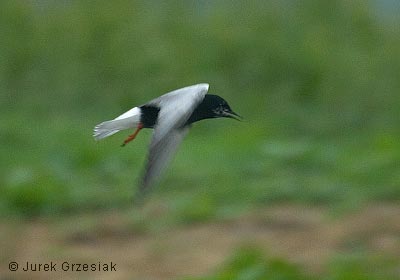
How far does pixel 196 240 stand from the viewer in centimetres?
786

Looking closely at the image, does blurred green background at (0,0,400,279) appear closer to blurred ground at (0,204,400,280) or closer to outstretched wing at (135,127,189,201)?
blurred ground at (0,204,400,280)

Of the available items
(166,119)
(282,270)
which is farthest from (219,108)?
(282,270)

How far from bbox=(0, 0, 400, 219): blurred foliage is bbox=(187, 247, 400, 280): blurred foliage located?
136cm

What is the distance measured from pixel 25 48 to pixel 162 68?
193 cm

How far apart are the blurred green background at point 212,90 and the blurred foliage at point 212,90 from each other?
16mm

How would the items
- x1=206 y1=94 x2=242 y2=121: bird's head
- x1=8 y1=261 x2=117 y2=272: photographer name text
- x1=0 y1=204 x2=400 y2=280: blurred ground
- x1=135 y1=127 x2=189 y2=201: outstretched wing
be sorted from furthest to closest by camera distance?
x1=0 y1=204 x2=400 y2=280: blurred ground → x1=8 y1=261 x2=117 y2=272: photographer name text → x1=206 y1=94 x2=242 y2=121: bird's head → x1=135 y1=127 x2=189 y2=201: outstretched wing

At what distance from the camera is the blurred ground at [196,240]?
289 inches

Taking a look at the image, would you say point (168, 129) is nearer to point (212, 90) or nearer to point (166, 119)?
point (166, 119)

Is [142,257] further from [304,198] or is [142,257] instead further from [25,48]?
[25,48]

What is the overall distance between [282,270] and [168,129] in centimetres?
362

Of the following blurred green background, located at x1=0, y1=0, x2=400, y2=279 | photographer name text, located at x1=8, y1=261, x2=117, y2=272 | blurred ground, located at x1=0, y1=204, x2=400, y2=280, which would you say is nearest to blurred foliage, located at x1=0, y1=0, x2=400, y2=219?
blurred green background, located at x1=0, y1=0, x2=400, y2=279

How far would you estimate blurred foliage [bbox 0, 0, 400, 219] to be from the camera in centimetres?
837

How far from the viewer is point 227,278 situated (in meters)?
5.90

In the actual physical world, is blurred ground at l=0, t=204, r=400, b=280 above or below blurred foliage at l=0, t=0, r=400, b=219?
below
